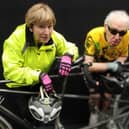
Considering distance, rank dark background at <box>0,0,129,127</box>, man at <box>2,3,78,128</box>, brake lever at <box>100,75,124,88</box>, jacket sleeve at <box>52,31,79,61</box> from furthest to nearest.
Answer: dark background at <box>0,0,129,127</box> < jacket sleeve at <box>52,31,79,61</box> < man at <box>2,3,78,128</box> < brake lever at <box>100,75,124,88</box>

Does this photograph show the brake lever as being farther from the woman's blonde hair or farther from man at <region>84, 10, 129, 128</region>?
the woman's blonde hair

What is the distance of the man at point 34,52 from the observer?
382 centimetres

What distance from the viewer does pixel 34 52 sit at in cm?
398

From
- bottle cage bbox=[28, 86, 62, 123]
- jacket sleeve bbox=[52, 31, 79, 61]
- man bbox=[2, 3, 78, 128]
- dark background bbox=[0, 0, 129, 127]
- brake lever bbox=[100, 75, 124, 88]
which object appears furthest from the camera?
dark background bbox=[0, 0, 129, 127]

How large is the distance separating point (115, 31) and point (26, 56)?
693 millimetres

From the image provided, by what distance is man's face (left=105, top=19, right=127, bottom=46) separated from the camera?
156 inches

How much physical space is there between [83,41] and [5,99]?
3.09 ft

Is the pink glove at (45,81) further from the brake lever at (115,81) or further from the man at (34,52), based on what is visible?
the brake lever at (115,81)

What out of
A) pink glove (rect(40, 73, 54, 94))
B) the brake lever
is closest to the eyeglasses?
the brake lever

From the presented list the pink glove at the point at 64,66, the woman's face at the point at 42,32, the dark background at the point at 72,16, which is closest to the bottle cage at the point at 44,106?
the pink glove at the point at 64,66

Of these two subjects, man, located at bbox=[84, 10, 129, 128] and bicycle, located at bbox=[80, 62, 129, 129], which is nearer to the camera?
bicycle, located at bbox=[80, 62, 129, 129]

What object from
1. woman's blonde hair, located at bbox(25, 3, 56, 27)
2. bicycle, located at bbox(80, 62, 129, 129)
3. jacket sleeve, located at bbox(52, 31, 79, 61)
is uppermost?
woman's blonde hair, located at bbox(25, 3, 56, 27)

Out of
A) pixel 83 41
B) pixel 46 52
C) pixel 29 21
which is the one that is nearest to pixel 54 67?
pixel 46 52

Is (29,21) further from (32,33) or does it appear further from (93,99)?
(93,99)
